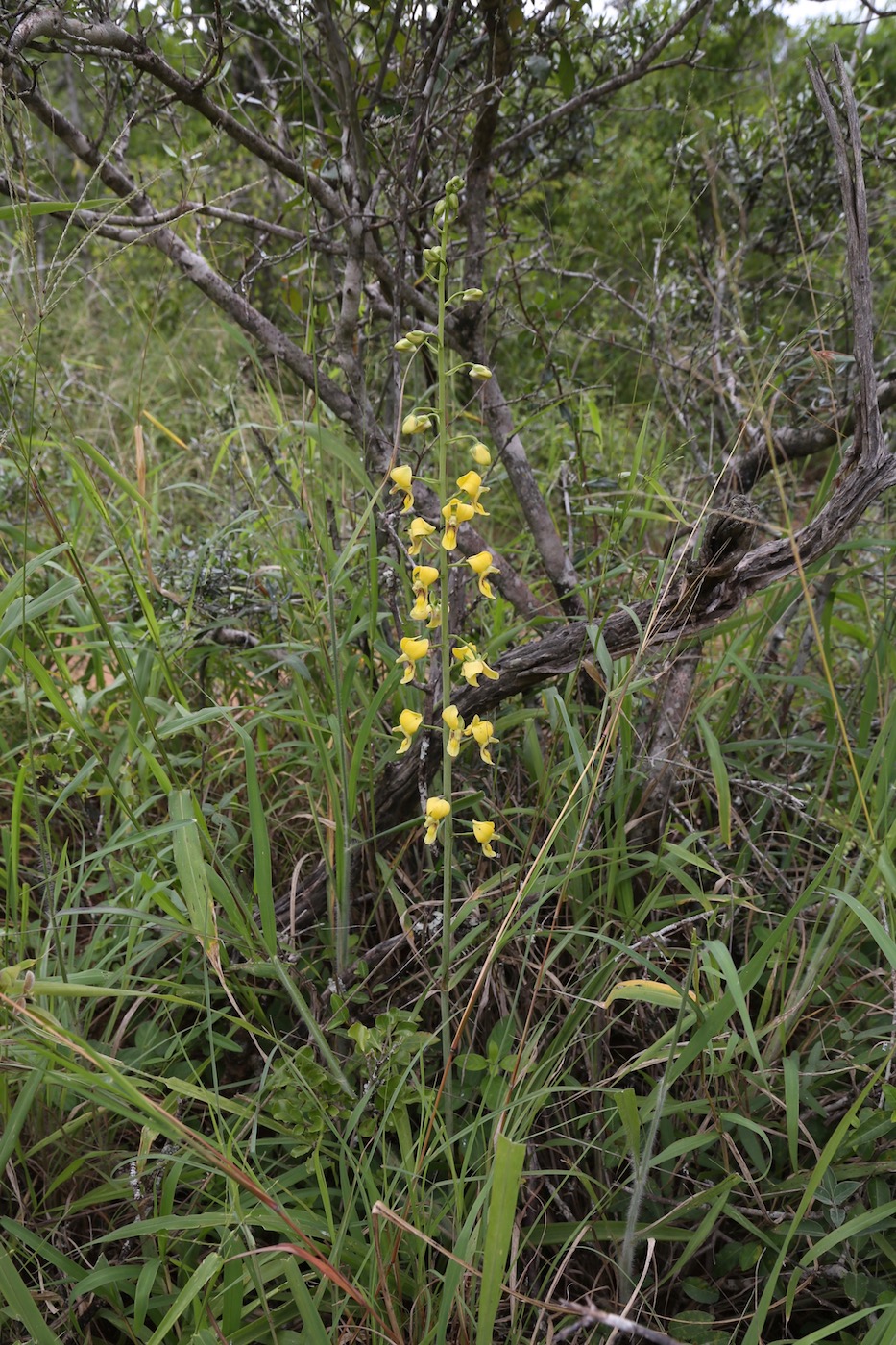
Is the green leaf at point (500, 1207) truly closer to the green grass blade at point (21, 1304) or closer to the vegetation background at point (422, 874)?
the vegetation background at point (422, 874)

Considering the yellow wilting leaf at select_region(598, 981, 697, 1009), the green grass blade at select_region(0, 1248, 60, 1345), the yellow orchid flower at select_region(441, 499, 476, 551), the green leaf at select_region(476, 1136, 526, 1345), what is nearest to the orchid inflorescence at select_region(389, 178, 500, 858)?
the yellow orchid flower at select_region(441, 499, 476, 551)

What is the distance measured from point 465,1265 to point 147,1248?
58 cm

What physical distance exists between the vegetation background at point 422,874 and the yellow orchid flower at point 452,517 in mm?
208

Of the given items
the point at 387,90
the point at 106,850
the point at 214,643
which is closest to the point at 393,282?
the point at 387,90

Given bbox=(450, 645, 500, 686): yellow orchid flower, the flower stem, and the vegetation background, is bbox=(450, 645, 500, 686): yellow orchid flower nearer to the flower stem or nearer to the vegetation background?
the flower stem

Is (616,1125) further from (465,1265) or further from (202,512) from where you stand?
(202,512)

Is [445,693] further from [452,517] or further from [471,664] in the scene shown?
[452,517]

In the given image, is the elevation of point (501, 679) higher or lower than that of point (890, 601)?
higher

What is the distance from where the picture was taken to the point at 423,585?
1349 mm

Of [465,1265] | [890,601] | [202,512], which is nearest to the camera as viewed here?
[465,1265]

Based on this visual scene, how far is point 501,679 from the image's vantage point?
183 centimetres

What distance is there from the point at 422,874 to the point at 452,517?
34.9 inches

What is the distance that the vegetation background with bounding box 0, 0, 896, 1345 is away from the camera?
1.36 metres

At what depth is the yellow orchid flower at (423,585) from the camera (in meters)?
1.33
